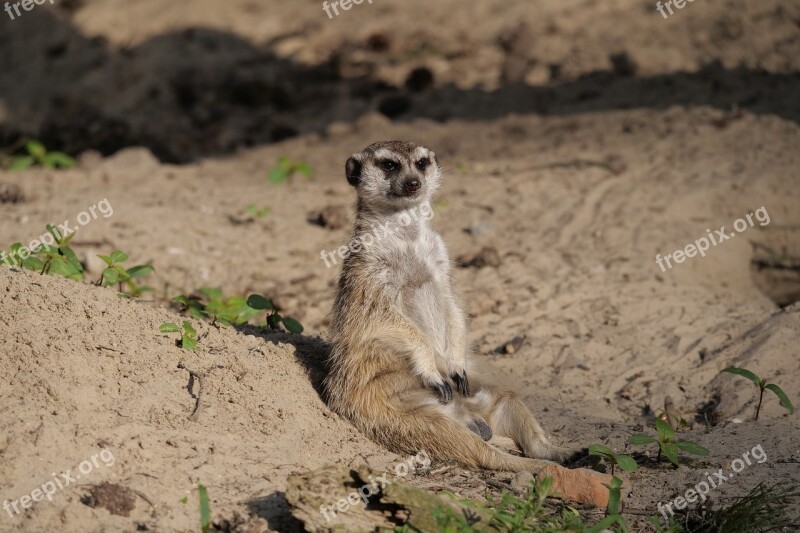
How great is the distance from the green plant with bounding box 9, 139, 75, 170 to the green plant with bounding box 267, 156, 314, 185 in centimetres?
174

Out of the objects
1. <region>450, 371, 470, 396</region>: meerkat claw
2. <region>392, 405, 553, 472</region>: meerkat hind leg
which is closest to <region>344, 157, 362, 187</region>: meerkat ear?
<region>450, 371, 470, 396</region>: meerkat claw

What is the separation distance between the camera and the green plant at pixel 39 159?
25.5 ft

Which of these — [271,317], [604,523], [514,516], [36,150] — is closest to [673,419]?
[604,523]

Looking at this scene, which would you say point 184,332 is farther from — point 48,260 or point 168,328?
point 48,260

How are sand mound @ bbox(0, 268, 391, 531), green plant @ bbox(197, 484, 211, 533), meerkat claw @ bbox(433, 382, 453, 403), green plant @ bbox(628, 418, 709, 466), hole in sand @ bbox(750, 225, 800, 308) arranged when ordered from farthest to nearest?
hole in sand @ bbox(750, 225, 800, 308) → meerkat claw @ bbox(433, 382, 453, 403) → green plant @ bbox(628, 418, 709, 466) → sand mound @ bbox(0, 268, 391, 531) → green plant @ bbox(197, 484, 211, 533)

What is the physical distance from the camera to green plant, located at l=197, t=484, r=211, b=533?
297cm

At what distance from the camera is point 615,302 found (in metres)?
5.64

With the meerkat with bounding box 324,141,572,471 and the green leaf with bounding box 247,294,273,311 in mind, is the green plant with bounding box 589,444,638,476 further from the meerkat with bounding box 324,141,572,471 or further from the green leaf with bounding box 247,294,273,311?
the green leaf with bounding box 247,294,273,311

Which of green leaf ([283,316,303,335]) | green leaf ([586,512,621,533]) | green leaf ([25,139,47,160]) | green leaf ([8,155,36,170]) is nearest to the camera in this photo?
green leaf ([586,512,621,533])

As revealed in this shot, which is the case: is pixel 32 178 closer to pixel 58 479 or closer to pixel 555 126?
pixel 555 126

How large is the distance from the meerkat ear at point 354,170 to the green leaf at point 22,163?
4.23 m

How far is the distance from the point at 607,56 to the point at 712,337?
185 inches

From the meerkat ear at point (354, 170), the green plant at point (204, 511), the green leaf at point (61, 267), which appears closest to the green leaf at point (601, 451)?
the green plant at point (204, 511)

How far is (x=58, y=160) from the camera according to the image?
7.86 metres
